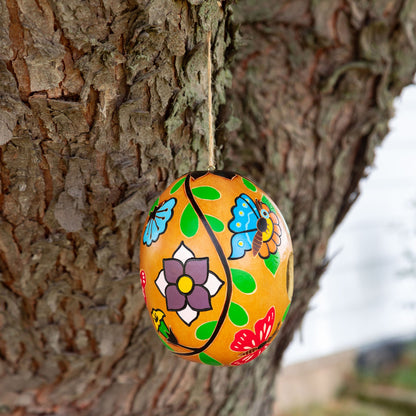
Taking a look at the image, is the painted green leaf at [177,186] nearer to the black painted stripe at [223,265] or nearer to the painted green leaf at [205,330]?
the black painted stripe at [223,265]

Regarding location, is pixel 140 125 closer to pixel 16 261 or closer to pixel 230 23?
pixel 230 23

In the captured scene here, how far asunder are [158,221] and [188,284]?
15cm

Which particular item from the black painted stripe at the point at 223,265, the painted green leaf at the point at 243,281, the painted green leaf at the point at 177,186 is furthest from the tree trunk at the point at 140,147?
the painted green leaf at the point at 243,281

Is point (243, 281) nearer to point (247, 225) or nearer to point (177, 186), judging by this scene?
point (247, 225)

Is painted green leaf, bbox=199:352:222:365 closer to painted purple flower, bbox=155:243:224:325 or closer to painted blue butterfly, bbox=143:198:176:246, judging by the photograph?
painted purple flower, bbox=155:243:224:325

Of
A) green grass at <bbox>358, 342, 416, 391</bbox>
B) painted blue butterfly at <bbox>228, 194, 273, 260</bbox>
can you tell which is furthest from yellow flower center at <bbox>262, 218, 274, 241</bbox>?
green grass at <bbox>358, 342, 416, 391</bbox>

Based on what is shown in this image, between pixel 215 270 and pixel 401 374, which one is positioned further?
pixel 401 374

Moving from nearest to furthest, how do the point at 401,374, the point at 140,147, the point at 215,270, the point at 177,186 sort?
the point at 215,270 → the point at 177,186 → the point at 140,147 → the point at 401,374

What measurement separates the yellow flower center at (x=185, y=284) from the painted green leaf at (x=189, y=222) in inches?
3.3

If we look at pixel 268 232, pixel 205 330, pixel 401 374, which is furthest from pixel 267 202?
pixel 401 374

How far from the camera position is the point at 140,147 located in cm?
107

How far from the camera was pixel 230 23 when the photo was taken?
43.9 inches

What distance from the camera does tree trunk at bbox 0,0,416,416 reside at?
93 centimetres

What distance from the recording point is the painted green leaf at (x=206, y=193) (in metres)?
0.91
